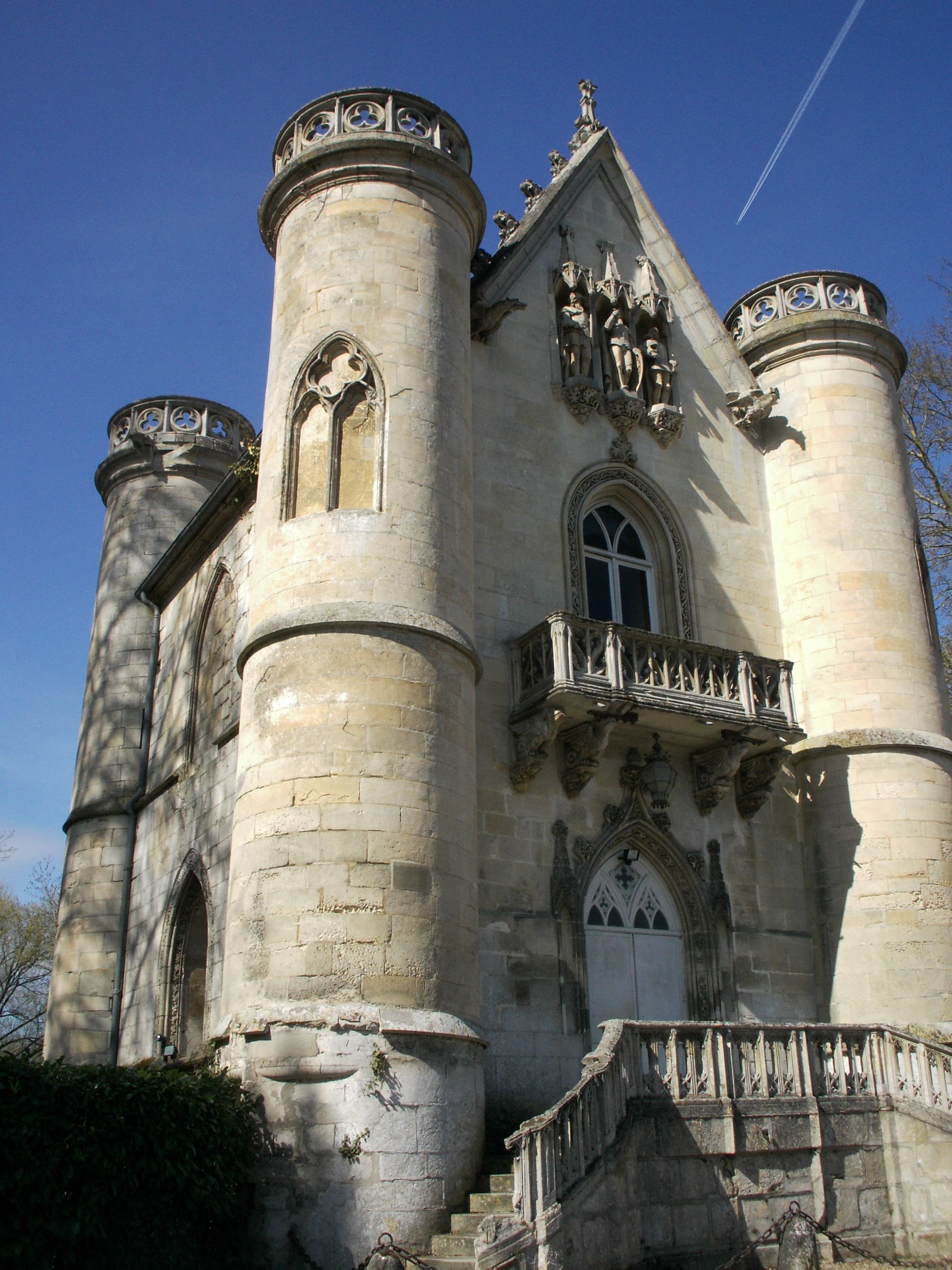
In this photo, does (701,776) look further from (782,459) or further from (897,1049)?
(782,459)

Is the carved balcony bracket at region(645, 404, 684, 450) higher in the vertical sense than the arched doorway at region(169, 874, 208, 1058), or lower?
higher

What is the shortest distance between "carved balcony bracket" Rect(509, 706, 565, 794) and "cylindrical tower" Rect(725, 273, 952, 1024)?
3994 millimetres

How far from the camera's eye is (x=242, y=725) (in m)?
11.7

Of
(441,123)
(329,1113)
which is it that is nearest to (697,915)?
(329,1113)

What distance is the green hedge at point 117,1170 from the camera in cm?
765

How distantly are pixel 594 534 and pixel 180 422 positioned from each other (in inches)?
368

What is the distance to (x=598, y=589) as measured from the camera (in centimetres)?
→ 1494

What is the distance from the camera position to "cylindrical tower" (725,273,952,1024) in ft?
45.6

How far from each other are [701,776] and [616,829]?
55.9 inches

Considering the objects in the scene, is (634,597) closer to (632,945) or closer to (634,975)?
(632,945)

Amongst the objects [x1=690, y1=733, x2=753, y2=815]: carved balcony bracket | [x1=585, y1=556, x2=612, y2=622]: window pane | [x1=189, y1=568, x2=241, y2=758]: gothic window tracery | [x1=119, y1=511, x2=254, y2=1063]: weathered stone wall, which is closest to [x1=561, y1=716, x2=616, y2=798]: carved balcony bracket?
[x1=690, y1=733, x2=753, y2=815]: carved balcony bracket

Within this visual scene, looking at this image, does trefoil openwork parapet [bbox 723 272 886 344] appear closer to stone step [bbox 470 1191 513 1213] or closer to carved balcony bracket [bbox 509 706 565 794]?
carved balcony bracket [bbox 509 706 565 794]

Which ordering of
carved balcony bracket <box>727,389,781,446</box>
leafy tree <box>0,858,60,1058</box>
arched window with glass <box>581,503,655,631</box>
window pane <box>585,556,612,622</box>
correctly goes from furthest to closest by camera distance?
leafy tree <box>0,858,60,1058</box>, carved balcony bracket <box>727,389,781,446</box>, arched window with glass <box>581,503,655,631</box>, window pane <box>585,556,612,622</box>

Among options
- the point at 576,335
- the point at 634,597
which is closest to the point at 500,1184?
the point at 634,597
